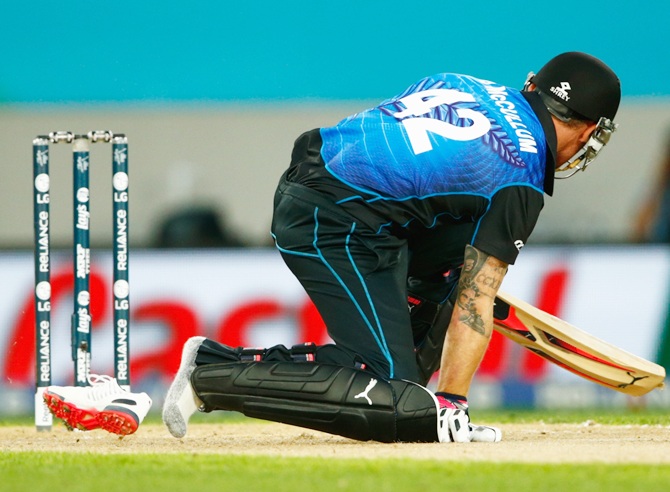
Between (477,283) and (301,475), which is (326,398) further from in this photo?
(301,475)

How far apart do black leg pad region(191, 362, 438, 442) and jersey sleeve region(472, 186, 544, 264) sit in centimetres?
55

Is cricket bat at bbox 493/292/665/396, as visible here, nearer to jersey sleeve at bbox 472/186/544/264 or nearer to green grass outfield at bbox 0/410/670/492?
jersey sleeve at bbox 472/186/544/264

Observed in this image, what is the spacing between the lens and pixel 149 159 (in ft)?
32.1

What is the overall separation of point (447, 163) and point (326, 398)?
0.91 meters

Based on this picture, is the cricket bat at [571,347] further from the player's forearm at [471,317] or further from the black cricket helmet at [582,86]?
the black cricket helmet at [582,86]

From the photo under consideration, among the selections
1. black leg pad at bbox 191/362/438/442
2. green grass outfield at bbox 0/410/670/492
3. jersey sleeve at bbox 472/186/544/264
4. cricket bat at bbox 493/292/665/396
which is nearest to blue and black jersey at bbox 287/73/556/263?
jersey sleeve at bbox 472/186/544/264

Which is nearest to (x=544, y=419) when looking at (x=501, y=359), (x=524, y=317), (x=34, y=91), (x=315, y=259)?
(x=524, y=317)

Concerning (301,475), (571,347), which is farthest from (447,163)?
(301,475)

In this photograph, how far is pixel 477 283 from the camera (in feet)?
14.3

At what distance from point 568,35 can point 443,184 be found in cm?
599

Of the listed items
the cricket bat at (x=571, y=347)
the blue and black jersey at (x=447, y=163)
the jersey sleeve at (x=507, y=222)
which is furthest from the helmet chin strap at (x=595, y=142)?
the cricket bat at (x=571, y=347)

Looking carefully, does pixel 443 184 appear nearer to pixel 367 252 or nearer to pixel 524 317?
→ pixel 367 252

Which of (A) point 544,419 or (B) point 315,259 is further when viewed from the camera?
(A) point 544,419

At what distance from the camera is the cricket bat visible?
5.07m
